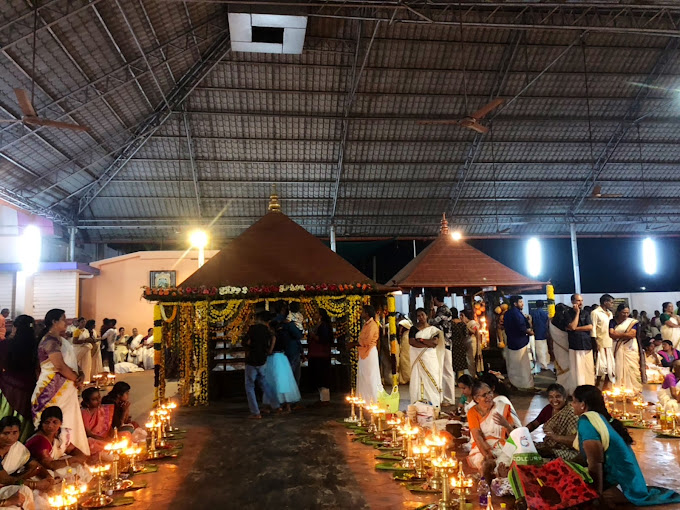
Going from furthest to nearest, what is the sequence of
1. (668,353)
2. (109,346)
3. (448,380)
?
(109,346)
(668,353)
(448,380)

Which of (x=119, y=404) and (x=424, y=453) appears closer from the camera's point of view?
(x=424, y=453)

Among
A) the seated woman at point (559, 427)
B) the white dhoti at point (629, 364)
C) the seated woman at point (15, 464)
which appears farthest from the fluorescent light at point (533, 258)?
the seated woman at point (15, 464)

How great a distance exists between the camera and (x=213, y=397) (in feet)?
27.5

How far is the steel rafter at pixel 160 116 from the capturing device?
12.3 meters

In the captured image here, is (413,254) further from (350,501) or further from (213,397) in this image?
(350,501)

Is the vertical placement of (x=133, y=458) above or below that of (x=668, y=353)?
below

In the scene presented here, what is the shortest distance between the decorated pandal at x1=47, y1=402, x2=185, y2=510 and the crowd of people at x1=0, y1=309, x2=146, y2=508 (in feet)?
0.54

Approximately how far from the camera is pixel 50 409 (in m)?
3.92

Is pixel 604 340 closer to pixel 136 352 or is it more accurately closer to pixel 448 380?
pixel 448 380

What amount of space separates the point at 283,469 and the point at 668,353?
24.0 feet

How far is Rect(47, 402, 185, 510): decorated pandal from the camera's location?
3.39 meters

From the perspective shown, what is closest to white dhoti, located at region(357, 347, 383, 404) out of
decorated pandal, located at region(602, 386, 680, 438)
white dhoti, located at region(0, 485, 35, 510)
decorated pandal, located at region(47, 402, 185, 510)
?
decorated pandal, located at region(47, 402, 185, 510)

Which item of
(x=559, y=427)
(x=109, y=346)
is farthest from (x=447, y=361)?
(x=109, y=346)

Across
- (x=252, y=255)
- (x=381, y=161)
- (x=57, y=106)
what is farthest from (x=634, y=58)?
(x=57, y=106)
